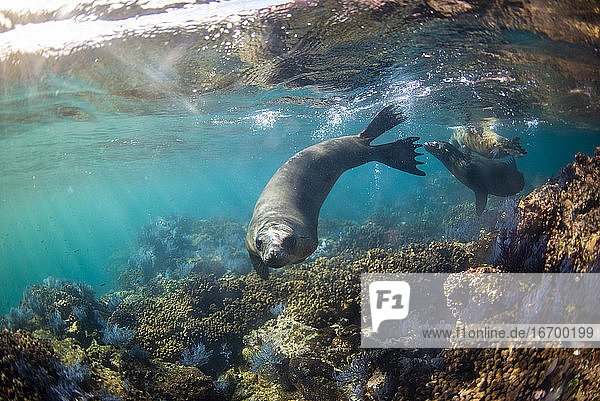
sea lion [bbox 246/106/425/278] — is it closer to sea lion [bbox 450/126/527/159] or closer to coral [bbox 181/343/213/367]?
coral [bbox 181/343/213/367]

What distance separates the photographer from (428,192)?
76.2ft

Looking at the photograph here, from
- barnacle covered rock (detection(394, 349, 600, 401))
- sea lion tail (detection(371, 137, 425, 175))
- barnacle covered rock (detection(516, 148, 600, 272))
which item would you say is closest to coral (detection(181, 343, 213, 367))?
barnacle covered rock (detection(394, 349, 600, 401))

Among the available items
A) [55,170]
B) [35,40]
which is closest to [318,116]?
[35,40]

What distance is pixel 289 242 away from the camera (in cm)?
431

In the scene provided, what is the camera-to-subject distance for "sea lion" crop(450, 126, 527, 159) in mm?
9711

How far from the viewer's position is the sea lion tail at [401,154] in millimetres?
7098

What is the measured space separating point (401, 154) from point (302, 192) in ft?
9.23

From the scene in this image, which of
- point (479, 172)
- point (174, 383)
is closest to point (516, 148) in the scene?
point (479, 172)

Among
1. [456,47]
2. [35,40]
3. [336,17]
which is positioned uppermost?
[35,40]

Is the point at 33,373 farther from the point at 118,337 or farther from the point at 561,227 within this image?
the point at 561,227

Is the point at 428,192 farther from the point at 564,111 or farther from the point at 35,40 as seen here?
the point at 35,40

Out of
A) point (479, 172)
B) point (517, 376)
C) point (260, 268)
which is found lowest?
point (479, 172)

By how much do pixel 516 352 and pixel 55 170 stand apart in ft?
106
